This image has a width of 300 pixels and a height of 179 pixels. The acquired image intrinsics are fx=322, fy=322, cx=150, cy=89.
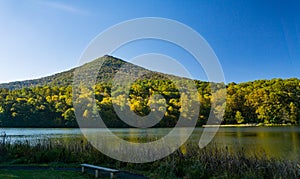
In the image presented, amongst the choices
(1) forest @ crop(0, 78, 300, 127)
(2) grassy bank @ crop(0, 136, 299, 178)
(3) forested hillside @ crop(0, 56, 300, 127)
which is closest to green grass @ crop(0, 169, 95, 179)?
(2) grassy bank @ crop(0, 136, 299, 178)

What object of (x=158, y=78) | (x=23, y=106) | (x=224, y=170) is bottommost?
(x=224, y=170)

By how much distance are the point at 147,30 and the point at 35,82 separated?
6807 centimetres

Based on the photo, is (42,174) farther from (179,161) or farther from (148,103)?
(148,103)

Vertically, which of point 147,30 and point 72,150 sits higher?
point 147,30

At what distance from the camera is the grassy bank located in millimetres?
7810

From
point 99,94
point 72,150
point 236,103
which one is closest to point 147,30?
point 72,150

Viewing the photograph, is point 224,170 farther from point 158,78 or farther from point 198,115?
point 158,78

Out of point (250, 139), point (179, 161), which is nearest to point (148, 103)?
point (250, 139)

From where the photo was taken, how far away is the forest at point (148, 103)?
4719 cm

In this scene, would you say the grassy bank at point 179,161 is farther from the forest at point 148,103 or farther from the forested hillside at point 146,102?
the forest at point 148,103

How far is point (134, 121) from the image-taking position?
50.2 meters

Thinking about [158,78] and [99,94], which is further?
[158,78]

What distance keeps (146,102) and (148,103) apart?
0.34 meters

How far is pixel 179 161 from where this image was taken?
9.18 metres
